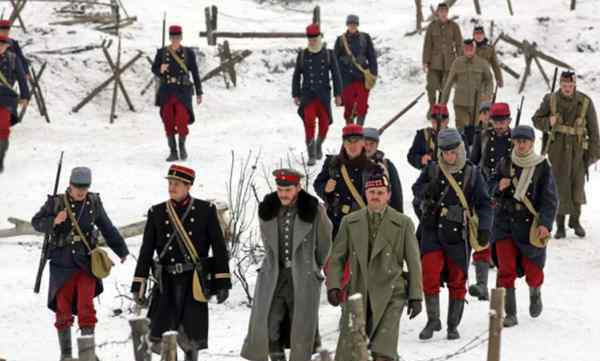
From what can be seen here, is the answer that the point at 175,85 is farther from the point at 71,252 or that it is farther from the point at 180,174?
the point at 180,174

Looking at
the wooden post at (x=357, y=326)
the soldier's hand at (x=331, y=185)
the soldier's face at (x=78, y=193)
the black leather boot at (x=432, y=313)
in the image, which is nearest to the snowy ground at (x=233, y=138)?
the black leather boot at (x=432, y=313)

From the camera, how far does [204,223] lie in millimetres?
9680

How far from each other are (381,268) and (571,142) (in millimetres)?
5789

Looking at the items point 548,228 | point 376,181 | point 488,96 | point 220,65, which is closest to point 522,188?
point 548,228

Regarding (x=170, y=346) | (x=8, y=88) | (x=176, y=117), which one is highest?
(x=170, y=346)

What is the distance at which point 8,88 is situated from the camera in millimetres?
17281

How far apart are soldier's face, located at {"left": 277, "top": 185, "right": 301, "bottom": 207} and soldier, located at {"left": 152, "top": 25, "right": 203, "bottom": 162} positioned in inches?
335

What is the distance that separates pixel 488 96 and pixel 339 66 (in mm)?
2233

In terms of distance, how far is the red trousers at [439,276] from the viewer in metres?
10.8

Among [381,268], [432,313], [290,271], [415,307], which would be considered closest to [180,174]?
[290,271]

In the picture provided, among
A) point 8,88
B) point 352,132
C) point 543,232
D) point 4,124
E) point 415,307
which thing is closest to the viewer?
point 415,307

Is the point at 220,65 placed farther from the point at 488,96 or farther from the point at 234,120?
the point at 488,96

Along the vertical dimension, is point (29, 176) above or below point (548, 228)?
below

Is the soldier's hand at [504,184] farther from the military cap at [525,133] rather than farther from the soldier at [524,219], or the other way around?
the military cap at [525,133]
